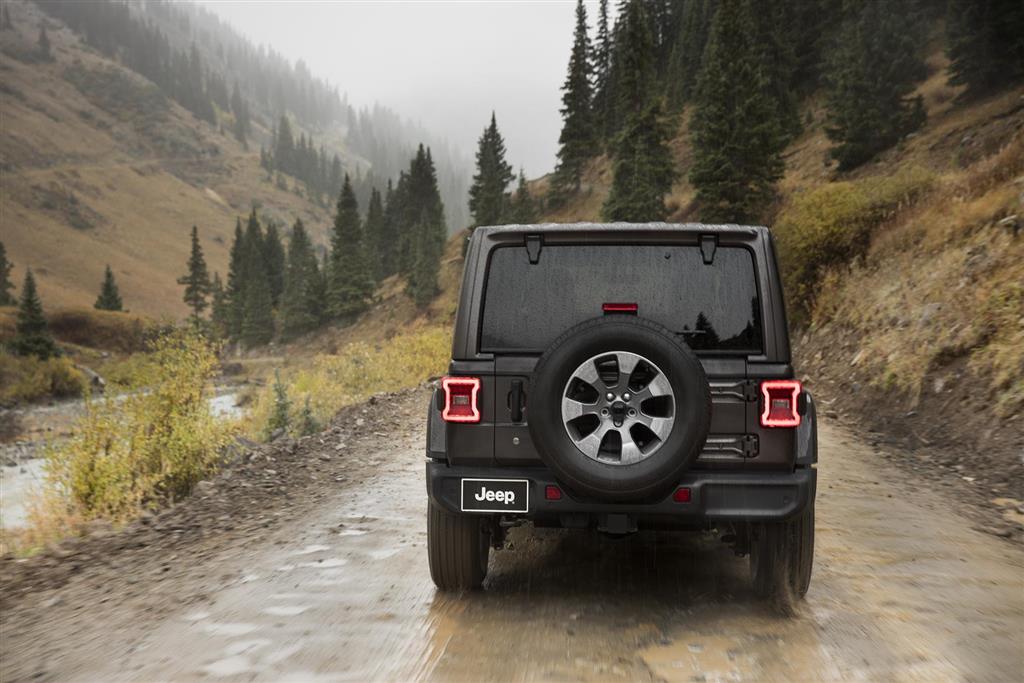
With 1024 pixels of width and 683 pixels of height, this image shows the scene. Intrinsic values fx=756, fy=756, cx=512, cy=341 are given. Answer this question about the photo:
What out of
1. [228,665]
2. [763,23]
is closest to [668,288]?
[228,665]

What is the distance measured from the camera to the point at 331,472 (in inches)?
351

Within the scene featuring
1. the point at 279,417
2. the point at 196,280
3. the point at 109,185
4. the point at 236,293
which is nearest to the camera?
the point at 279,417

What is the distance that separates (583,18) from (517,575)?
76.3m

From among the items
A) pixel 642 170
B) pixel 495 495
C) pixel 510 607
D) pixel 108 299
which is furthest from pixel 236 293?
pixel 495 495

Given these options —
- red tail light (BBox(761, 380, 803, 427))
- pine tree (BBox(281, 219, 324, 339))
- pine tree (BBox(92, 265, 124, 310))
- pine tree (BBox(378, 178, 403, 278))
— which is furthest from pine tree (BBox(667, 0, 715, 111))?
red tail light (BBox(761, 380, 803, 427))

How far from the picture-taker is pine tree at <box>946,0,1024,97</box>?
3011 centimetres

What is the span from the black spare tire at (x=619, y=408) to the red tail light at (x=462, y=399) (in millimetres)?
359

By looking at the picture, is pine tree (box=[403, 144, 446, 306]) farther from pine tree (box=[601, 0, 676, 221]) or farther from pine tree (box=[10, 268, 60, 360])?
pine tree (box=[10, 268, 60, 360])

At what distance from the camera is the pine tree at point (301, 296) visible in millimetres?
70750

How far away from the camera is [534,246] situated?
409 cm

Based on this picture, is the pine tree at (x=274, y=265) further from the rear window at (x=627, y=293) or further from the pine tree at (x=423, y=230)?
the rear window at (x=627, y=293)

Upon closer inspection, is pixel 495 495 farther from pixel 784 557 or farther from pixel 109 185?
pixel 109 185

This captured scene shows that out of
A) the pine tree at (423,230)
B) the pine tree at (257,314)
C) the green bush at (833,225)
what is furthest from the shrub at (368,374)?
the pine tree at (257,314)

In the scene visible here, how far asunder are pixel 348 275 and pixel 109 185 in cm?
10113
